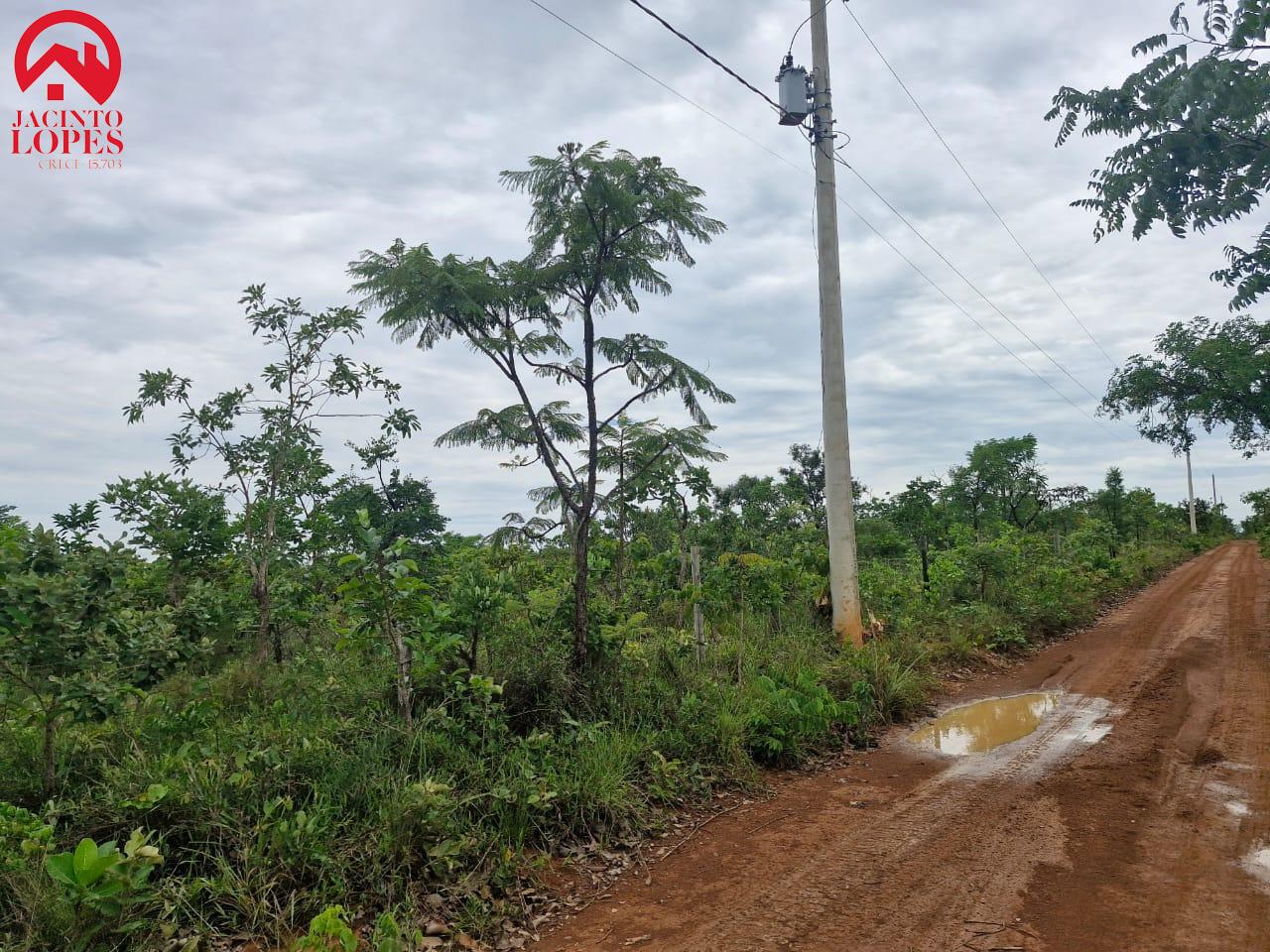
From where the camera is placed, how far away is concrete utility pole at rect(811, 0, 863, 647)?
30.9 ft

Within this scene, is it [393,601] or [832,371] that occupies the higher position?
[832,371]

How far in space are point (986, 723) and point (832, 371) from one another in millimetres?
4603

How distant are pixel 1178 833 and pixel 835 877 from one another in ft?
7.10

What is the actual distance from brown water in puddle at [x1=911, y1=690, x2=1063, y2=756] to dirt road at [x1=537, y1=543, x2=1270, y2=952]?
0.19 m

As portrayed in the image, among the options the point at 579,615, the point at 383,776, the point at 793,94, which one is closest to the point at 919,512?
the point at 793,94

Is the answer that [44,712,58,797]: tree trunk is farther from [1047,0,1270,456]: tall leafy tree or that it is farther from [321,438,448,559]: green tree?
[1047,0,1270,456]: tall leafy tree

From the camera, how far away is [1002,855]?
423 cm

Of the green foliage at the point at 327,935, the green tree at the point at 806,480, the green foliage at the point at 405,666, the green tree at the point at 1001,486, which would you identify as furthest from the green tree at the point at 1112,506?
the green foliage at the point at 327,935

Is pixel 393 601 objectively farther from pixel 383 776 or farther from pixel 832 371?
pixel 832 371

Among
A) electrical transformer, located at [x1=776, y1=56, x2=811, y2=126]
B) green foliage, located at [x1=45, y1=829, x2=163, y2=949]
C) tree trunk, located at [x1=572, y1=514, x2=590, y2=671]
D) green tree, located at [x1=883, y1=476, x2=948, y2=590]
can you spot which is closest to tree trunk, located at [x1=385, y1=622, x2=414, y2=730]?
tree trunk, located at [x1=572, y1=514, x2=590, y2=671]

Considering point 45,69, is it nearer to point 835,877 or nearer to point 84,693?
point 84,693

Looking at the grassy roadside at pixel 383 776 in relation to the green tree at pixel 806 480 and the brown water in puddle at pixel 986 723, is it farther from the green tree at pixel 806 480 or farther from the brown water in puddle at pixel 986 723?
the green tree at pixel 806 480

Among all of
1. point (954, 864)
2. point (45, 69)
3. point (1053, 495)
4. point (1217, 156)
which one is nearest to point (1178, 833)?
point (954, 864)

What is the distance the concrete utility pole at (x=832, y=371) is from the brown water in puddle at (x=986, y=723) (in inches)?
64.8
